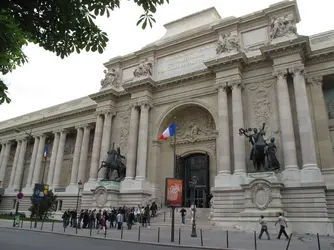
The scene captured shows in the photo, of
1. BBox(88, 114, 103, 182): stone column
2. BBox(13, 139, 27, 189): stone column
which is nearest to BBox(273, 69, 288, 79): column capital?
BBox(88, 114, 103, 182): stone column

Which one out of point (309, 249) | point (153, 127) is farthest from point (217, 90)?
point (309, 249)

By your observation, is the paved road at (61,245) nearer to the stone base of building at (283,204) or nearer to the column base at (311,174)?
the stone base of building at (283,204)

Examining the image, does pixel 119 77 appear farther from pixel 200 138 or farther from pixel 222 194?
pixel 222 194

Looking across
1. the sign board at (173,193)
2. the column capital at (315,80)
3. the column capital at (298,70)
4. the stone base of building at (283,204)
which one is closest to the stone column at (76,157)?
the stone base of building at (283,204)

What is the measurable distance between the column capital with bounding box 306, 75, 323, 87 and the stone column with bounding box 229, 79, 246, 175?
5.82 meters

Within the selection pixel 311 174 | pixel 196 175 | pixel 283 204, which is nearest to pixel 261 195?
pixel 283 204

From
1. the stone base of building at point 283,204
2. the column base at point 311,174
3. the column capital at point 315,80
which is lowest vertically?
the stone base of building at point 283,204

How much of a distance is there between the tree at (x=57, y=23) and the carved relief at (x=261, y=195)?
17.8m

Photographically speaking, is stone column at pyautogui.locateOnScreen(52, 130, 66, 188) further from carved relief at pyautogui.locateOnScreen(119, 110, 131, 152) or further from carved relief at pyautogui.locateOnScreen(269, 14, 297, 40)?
carved relief at pyautogui.locateOnScreen(269, 14, 297, 40)

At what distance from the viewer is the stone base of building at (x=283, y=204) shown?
20.3 metres

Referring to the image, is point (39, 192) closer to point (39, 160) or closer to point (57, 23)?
point (39, 160)

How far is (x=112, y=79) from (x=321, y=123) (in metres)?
23.8

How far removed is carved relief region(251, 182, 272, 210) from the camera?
21.1 meters

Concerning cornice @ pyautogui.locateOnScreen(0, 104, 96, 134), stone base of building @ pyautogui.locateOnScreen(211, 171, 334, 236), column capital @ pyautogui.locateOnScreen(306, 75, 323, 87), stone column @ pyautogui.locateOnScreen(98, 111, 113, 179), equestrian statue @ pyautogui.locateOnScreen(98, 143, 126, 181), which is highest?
cornice @ pyautogui.locateOnScreen(0, 104, 96, 134)
